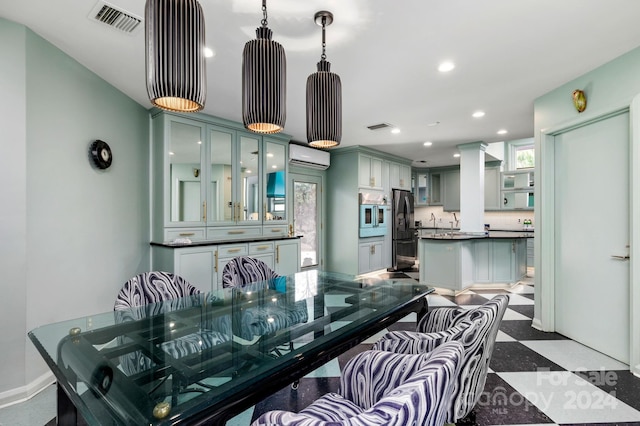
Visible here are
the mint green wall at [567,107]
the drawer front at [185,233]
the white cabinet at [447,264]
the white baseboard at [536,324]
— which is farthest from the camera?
the white cabinet at [447,264]

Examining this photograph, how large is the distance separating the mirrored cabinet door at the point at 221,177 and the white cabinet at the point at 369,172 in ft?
8.03

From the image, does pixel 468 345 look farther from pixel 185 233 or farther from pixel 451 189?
pixel 451 189

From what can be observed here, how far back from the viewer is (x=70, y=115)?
2.44 metres

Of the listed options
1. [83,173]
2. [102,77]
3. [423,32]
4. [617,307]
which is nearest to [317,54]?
[423,32]

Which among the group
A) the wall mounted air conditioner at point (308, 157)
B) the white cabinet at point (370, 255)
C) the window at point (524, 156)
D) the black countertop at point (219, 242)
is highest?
the window at point (524, 156)

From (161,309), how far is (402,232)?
5.55 metres

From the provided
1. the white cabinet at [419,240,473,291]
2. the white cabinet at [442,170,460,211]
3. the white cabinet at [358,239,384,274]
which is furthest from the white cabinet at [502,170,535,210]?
the white cabinet at [358,239,384,274]

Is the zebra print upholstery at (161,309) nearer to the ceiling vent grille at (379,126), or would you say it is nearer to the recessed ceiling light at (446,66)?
the recessed ceiling light at (446,66)

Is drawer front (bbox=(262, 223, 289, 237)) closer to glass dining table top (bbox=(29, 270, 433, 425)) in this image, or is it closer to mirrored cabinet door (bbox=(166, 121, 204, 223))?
mirrored cabinet door (bbox=(166, 121, 204, 223))

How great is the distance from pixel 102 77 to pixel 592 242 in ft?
15.0

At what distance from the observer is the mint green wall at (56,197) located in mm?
1968

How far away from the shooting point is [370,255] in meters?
5.85

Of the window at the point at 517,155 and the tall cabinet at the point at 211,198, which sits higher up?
the window at the point at 517,155

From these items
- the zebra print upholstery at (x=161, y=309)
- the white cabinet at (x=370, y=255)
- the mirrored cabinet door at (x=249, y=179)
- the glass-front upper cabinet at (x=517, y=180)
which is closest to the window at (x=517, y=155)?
the glass-front upper cabinet at (x=517, y=180)
